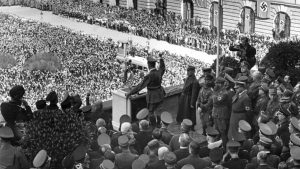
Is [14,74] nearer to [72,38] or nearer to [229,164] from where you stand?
[72,38]

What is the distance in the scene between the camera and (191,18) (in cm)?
5659

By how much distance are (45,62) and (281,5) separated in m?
17.1

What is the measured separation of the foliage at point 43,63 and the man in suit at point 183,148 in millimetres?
32185

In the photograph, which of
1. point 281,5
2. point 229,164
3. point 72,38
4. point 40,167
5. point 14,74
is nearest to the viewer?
point 40,167

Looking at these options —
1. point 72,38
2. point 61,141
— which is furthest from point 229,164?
point 72,38

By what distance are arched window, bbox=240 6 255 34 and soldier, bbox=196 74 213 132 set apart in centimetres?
3312

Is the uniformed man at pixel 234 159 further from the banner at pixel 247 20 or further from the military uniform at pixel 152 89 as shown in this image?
the banner at pixel 247 20

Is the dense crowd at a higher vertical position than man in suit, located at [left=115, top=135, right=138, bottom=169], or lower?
lower

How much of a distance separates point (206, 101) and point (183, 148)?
4.50 m

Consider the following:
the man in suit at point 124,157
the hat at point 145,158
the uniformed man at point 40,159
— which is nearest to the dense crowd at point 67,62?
the man in suit at point 124,157

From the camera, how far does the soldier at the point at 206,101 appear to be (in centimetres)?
1806

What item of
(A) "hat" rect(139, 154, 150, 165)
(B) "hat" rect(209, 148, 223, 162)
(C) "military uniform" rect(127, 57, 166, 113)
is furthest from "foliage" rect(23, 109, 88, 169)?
(C) "military uniform" rect(127, 57, 166, 113)

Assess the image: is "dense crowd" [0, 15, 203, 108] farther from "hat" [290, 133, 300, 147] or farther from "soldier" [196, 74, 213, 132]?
"hat" [290, 133, 300, 147]

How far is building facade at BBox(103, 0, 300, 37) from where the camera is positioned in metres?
48.0
